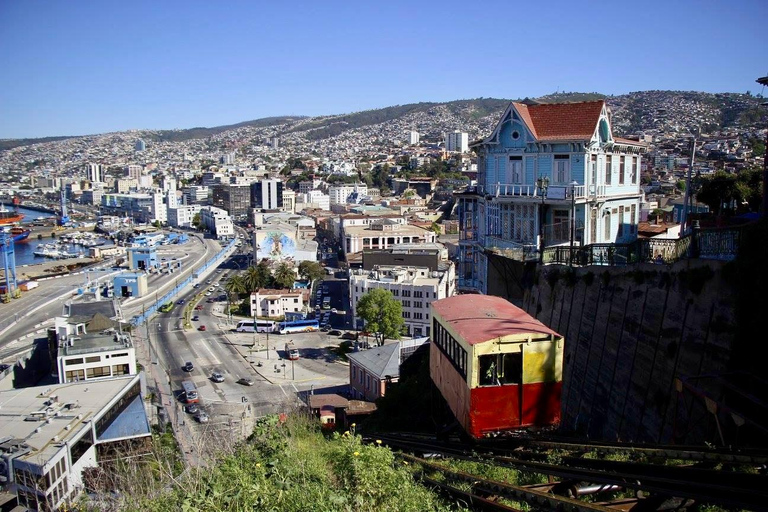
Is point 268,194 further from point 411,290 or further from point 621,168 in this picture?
point 621,168

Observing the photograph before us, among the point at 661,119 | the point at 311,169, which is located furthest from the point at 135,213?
the point at 661,119

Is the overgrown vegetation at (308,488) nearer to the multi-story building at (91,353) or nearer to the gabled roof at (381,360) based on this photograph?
the gabled roof at (381,360)

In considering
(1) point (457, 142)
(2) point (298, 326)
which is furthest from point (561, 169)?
(1) point (457, 142)

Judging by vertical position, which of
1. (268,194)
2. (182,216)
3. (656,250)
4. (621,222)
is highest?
(268,194)

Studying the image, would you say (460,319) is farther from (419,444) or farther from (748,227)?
(748,227)

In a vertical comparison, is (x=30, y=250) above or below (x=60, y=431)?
above

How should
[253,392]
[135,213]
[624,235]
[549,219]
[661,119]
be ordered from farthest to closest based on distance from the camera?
[661,119] → [135,213] → [253,392] → [624,235] → [549,219]

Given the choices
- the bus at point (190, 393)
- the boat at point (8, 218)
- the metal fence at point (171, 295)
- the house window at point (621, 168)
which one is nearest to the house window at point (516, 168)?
the house window at point (621, 168)
